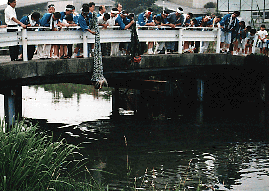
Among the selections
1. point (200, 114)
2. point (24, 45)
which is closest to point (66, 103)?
point (200, 114)

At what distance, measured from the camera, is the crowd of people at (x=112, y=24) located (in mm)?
12031

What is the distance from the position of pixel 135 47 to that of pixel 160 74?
260cm

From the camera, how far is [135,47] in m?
13.5

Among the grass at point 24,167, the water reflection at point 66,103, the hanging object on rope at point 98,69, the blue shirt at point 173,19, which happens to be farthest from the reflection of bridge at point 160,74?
the grass at point 24,167

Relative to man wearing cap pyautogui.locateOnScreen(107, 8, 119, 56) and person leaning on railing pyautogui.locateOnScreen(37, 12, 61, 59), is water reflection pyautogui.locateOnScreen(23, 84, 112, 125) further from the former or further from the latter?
person leaning on railing pyautogui.locateOnScreen(37, 12, 61, 59)

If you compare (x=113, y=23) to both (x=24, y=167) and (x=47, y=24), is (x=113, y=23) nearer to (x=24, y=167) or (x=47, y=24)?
(x=47, y=24)

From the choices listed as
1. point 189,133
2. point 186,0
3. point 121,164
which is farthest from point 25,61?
point 186,0

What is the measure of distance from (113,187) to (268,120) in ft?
Answer: 28.8

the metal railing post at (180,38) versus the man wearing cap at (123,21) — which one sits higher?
the man wearing cap at (123,21)

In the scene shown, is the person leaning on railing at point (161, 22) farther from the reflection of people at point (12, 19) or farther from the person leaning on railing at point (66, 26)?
the reflection of people at point (12, 19)

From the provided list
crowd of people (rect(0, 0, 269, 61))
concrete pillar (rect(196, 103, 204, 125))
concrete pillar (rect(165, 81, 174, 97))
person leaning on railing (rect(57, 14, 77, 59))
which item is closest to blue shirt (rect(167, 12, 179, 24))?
crowd of people (rect(0, 0, 269, 61))

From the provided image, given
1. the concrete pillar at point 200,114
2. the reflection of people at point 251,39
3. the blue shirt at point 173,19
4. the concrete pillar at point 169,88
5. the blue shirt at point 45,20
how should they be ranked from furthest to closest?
the concrete pillar at point 169,88 → the reflection of people at point 251,39 → the concrete pillar at point 200,114 → the blue shirt at point 173,19 → the blue shirt at point 45,20

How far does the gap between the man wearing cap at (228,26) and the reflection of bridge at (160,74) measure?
1.96ft

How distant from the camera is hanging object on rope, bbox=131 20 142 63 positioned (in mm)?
13266
